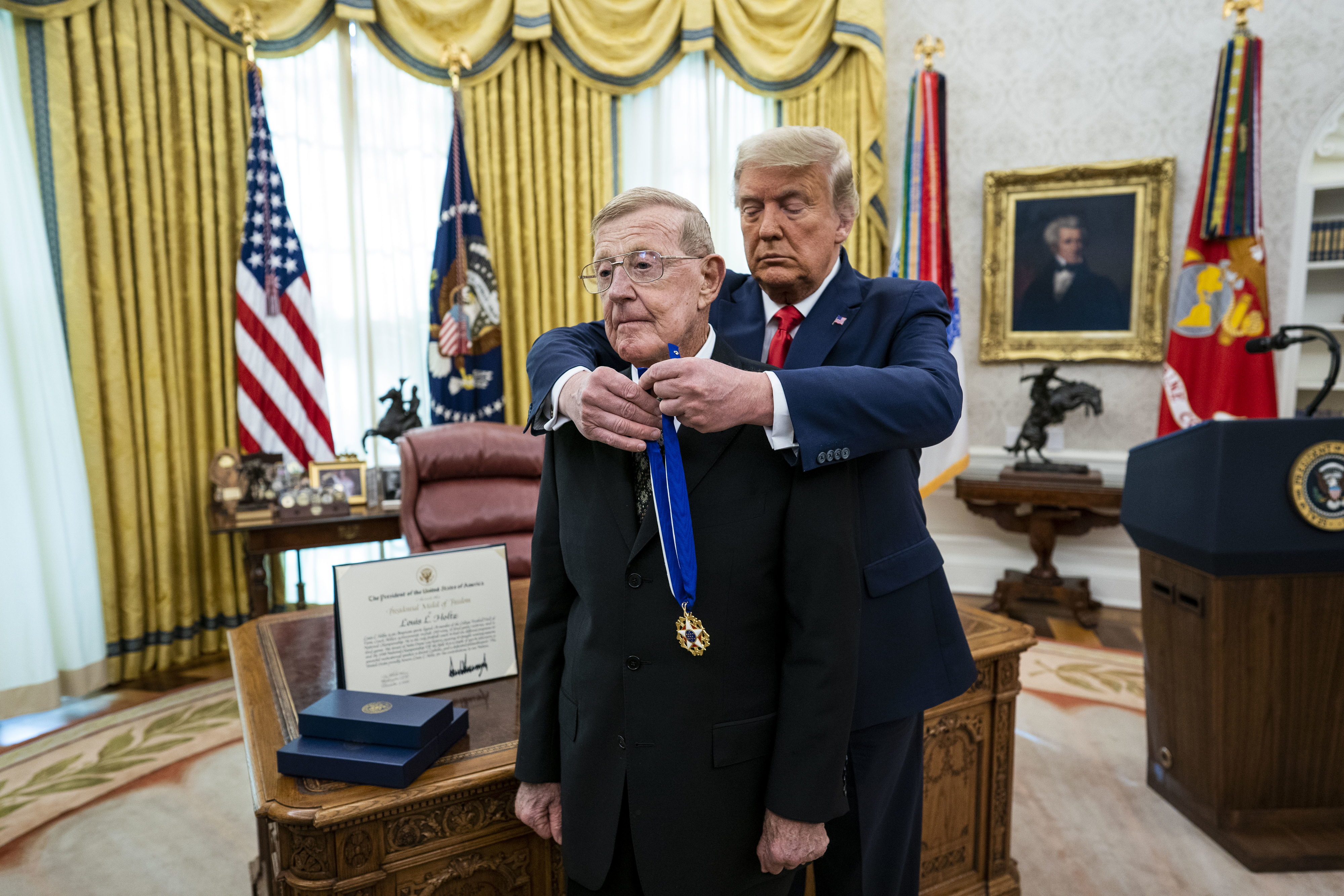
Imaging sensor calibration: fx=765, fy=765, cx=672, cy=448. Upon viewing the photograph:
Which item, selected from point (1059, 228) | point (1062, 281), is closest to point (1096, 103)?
point (1059, 228)

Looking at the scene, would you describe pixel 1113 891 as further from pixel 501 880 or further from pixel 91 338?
pixel 91 338

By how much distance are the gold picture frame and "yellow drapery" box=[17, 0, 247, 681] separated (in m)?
0.58

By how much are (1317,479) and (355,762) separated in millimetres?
2471

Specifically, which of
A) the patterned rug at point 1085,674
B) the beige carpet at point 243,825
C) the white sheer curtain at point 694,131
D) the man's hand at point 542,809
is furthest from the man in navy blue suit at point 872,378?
the white sheer curtain at point 694,131

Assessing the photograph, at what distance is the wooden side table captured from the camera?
171 inches

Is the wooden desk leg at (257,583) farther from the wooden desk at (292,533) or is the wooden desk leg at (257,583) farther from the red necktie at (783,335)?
the red necktie at (783,335)

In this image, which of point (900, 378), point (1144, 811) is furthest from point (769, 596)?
point (1144, 811)

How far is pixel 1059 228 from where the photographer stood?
478cm

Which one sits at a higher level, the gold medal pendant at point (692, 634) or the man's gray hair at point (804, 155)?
the man's gray hair at point (804, 155)

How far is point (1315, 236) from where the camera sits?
4.34 metres

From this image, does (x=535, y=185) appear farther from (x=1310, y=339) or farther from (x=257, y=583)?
(x=1310, y=339)

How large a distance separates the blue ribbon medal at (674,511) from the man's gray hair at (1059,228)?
460 cm

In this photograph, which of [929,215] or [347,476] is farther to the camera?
[929,215]

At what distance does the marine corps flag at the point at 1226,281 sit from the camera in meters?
4.11
